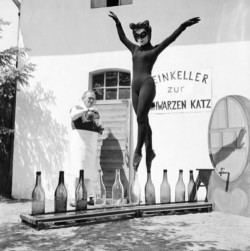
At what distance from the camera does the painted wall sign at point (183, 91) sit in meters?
5.76

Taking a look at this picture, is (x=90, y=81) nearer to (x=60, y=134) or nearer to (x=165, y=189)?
(x=60, y=134)

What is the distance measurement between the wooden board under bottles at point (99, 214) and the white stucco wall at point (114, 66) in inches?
60.2

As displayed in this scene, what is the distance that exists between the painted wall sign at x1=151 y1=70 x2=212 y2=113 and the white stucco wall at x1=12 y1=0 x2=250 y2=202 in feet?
0.30

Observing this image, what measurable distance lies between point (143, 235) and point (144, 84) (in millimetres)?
1474

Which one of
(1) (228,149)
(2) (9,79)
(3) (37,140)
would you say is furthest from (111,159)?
(1) (228,149)

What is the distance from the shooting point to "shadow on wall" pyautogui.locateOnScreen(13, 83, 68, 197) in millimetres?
6312

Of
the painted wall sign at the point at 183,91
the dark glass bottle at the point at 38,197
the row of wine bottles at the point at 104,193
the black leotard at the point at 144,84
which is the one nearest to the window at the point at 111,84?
the painted wall sign at the point at 183,91

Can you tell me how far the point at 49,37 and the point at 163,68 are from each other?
2247mm

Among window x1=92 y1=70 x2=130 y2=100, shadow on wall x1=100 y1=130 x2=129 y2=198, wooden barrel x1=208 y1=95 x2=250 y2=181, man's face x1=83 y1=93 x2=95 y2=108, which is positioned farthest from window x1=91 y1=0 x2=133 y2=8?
wooden barrel x1=208 y1=95 x2=250 y2=181

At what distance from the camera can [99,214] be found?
3436 millimetres

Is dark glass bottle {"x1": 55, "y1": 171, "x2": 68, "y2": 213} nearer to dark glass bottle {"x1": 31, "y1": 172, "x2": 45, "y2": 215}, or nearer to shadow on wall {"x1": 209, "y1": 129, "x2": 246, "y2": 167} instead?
dark glass bottle {"x1": 31, "y1": 172, "x2": 45, "y2": 215}

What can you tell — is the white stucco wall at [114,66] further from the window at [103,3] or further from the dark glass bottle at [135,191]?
the dark glass bottle at [135,191]

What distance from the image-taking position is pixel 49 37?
21.5 ft

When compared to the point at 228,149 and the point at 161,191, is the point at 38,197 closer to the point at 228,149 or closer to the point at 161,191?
the point at 161,191
